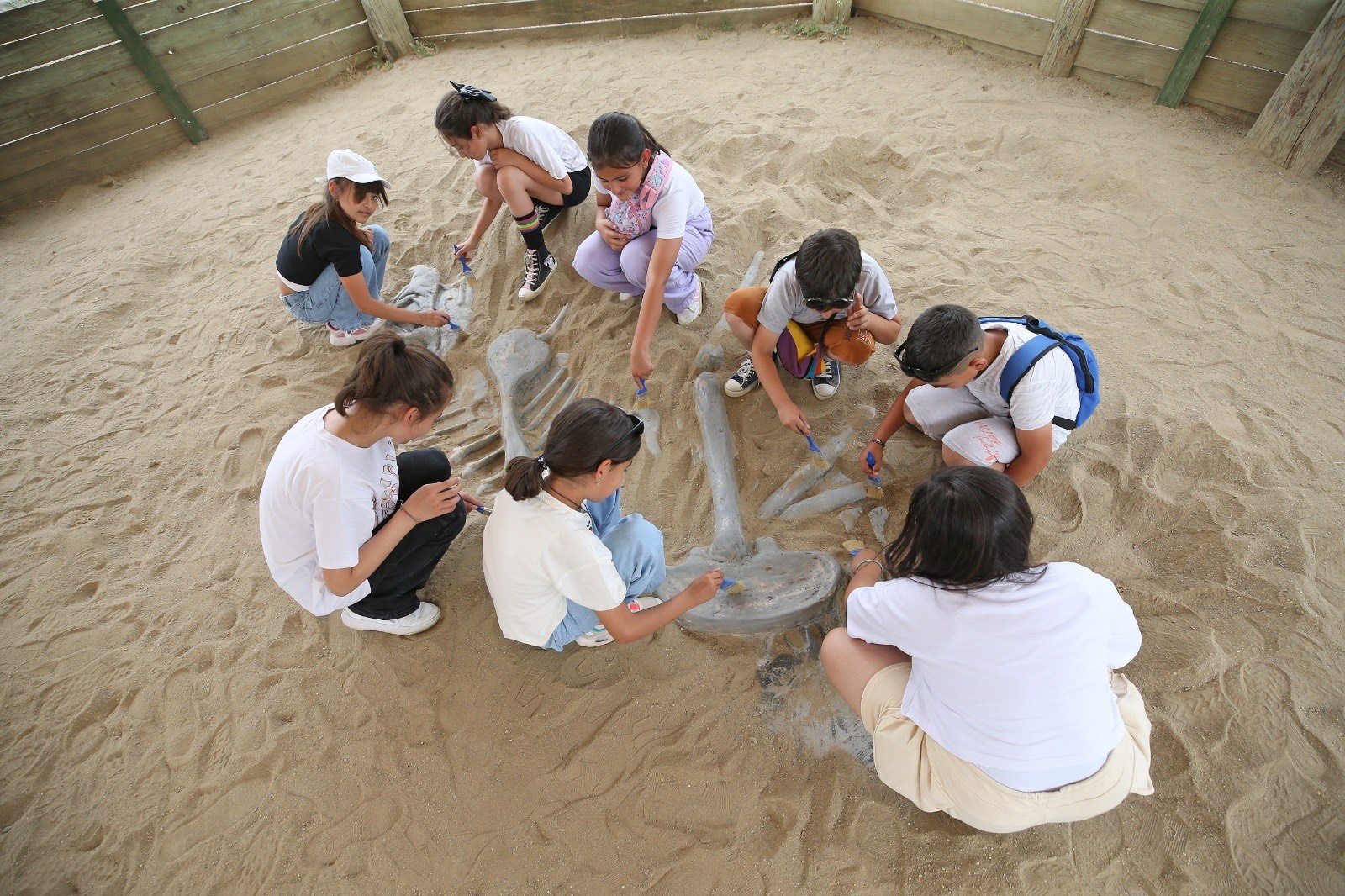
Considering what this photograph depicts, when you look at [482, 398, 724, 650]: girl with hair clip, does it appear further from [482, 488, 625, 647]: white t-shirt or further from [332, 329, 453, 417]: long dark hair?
[332, 329, 453, 417]: long dark hair

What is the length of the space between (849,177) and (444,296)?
7.74 feet

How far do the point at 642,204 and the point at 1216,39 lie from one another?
3438 mm

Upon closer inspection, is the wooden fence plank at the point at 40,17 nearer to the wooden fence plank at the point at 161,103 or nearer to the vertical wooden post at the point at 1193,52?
the wooden fence plank at the point at 161,103

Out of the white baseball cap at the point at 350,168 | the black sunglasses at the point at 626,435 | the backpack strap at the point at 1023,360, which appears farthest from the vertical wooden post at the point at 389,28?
the backpack strap at the point at 1023,360

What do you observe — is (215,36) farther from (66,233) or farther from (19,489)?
(19,489)

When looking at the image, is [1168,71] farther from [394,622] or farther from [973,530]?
[394,622]

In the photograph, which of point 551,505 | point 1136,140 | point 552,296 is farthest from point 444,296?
point 1136,140

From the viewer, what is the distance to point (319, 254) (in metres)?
2.72

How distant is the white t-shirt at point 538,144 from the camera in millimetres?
2889

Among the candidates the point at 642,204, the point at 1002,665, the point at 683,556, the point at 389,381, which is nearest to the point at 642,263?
the point at 642,204

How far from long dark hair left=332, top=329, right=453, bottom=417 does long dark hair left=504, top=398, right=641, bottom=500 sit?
348mm

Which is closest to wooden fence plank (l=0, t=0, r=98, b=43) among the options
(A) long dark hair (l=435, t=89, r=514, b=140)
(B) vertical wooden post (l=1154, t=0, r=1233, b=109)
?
(A) long dark hair (l=435, t=89, r=514, b=140)

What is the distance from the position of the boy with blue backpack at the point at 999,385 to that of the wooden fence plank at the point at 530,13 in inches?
181

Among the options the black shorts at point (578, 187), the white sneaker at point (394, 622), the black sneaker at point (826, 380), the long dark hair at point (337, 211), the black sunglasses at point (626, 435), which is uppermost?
the black sunglasses at point (626, 435)
